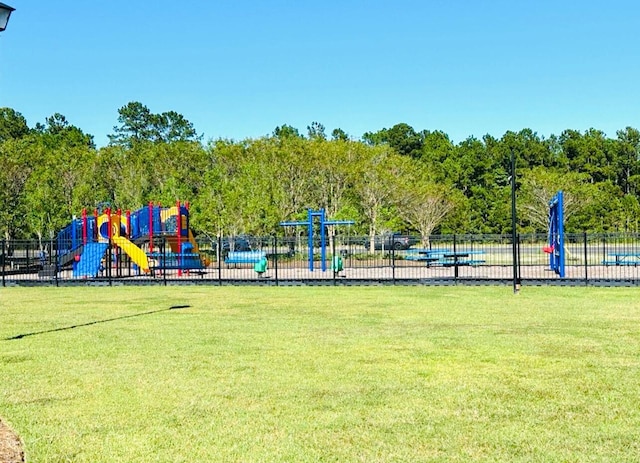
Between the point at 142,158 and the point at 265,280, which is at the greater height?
the point at 142,158

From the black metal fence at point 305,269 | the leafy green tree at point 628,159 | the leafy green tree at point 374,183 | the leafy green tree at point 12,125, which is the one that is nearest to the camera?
the black metal fence at point 305,269

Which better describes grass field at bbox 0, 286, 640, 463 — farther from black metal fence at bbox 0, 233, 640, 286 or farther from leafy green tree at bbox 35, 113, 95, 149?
leafy green tree at bbox 35, 113, 95, 149

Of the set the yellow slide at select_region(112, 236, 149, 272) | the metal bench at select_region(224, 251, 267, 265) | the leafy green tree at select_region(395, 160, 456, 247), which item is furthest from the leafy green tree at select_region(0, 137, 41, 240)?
the leafy green tree at select_region(395, 160, 456, 247)

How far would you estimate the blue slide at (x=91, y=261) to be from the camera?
28945 mm

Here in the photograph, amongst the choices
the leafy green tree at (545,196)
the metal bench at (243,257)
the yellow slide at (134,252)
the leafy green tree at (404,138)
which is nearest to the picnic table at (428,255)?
the metal bench at (243,257)

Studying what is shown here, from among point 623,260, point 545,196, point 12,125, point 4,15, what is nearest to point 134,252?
point 623,260

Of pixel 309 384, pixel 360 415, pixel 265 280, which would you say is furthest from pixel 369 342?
pixel 265 280

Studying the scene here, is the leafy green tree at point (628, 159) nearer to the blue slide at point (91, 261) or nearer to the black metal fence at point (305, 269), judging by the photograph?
the black metal fence at point (305, 269)

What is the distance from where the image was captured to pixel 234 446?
5.92 meters

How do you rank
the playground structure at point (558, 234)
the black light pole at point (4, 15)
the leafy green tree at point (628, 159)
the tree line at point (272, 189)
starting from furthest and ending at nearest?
the leafy green tree at point (628, 159), the tree line at point (272, 189), the playground structure at point (558, 234), the black light pole at point (4, 15)

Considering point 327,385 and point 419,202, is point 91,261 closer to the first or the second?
point 327,385

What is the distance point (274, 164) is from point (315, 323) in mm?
34060

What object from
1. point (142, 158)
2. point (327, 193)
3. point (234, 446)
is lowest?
point (234, 446)

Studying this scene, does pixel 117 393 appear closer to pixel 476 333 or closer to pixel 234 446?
pixel 234 446
